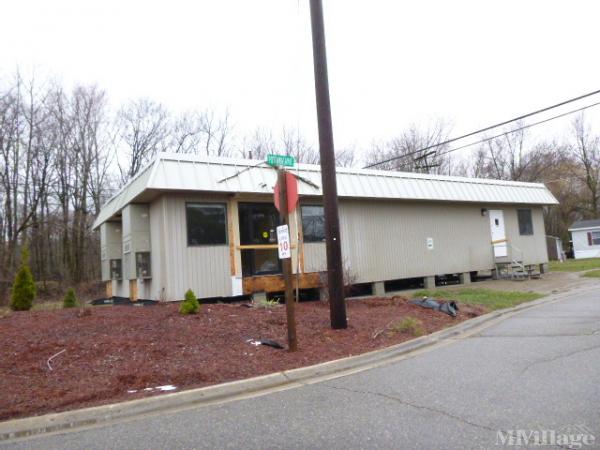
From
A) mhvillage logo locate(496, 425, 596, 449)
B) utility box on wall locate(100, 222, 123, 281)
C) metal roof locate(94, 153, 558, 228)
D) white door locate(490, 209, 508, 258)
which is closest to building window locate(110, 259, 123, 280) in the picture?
utility box on wall locate(100, 222, 123, 281)

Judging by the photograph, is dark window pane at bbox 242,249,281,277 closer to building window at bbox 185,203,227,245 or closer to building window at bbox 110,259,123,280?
building window at bbox 185,203,227,245

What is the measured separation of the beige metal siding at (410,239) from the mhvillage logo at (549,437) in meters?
9.85

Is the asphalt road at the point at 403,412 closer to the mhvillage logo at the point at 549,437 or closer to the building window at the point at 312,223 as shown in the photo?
the mhvillage logo at the point at 549,437

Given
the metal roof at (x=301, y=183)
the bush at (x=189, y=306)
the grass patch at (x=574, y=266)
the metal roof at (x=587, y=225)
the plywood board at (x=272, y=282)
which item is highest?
the metal roof at (x=301, y=183)

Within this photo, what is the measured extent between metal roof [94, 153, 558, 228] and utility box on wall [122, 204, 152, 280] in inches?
17.7

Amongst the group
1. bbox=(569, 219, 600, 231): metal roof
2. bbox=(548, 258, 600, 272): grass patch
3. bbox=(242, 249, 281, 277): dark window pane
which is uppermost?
bbox=(569, 219, 600, 231): metal roof

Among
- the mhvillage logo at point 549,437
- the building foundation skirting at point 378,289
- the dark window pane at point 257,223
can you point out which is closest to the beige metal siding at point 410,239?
the building foundation skirting at point 378,289

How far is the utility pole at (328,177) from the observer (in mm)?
8086

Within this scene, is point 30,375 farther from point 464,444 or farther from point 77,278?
point 77,278

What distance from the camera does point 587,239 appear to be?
1478 inches

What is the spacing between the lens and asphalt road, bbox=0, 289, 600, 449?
3688 millimetres

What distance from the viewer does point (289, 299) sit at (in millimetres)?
6582

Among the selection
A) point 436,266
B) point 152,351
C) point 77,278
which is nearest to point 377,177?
point 436,266

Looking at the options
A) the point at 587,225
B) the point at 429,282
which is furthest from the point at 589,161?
the point at 429,282
